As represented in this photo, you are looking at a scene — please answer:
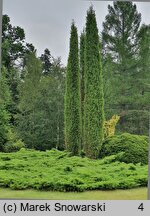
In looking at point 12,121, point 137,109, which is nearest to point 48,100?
point 12,121

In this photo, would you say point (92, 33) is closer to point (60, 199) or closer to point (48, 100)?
point (48, 100)

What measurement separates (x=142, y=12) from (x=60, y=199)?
3.20 metres

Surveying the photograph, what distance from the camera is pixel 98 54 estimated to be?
37.2ft

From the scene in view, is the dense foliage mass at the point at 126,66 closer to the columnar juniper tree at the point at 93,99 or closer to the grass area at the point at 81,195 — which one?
the columnar juniper tree at the point at 93,99

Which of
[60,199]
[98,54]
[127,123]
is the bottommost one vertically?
[60,199]

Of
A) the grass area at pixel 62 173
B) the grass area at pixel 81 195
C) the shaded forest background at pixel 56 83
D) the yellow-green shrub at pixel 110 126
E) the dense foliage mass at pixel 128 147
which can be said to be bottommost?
the grass area at pixel 81 195

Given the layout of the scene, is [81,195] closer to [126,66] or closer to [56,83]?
[56,83]

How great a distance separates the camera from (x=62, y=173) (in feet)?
36.5

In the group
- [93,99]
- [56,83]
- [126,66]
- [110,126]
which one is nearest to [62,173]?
[110,126]

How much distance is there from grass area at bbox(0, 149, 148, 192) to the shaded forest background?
175 millimetres

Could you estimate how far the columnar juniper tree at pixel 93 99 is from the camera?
11258 millimetres

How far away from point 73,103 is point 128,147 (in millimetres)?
1139

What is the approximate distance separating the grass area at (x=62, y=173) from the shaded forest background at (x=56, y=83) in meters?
0.17

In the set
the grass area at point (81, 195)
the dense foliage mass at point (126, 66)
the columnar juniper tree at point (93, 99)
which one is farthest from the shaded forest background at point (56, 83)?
the grass area at point (81, 195)
